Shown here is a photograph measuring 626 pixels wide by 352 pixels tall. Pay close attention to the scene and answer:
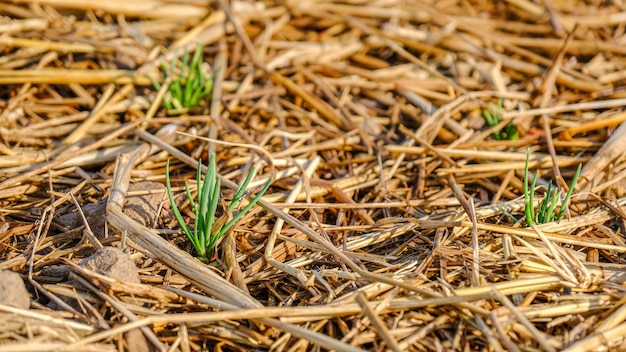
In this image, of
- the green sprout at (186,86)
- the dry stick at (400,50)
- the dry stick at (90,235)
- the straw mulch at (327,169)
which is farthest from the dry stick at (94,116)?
the dry stick at (400,50)

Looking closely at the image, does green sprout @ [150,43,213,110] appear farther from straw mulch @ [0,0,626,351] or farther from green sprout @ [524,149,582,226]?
green sprout @ [524,149,582,226]

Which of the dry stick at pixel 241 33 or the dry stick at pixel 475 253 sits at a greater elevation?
the dry stick at pixel 241 33

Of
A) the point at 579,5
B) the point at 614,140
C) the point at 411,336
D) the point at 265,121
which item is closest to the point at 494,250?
the point at 411,336

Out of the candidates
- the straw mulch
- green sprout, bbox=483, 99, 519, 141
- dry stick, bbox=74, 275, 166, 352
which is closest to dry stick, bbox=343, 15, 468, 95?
the straw mulch

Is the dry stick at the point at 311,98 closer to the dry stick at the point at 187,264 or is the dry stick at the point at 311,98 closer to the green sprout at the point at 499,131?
the green sprout at the point at 499,131

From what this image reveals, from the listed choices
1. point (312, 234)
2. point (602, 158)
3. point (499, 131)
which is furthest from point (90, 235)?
point (602, 158)
